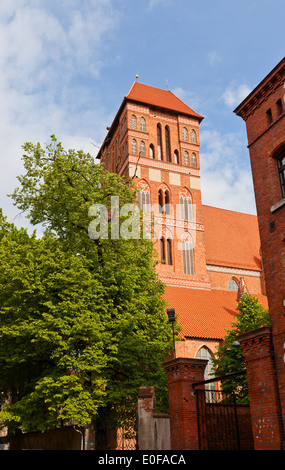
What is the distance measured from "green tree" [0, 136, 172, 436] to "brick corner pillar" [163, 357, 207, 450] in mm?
3690

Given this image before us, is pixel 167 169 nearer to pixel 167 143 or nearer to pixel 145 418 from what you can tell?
pixel 167 143

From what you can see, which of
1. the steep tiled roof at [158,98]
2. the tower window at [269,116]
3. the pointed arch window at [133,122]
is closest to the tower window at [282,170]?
the tower window at [269,116]

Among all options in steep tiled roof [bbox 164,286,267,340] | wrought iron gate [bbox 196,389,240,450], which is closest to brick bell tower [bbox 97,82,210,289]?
steep tiled roof [bbox 164,286,267,340]

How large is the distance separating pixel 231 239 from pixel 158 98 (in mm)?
13657

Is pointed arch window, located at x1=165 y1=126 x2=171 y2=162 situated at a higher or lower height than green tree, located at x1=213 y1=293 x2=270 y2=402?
higher

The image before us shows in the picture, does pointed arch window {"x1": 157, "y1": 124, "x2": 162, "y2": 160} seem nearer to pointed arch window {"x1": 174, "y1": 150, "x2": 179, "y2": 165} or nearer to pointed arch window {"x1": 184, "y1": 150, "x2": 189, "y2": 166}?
pointed arch window {"x1": 174, "y1": 150, "x2": 179, "y2": 165}

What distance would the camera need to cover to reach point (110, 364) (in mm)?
14742

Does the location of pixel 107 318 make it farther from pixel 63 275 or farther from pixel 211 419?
pixel 211 419

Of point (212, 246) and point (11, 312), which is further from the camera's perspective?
point (212, 246)

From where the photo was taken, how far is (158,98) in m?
39.1

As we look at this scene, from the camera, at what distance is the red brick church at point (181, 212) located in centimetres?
3259

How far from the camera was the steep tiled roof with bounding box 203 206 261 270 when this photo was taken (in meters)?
36.3
